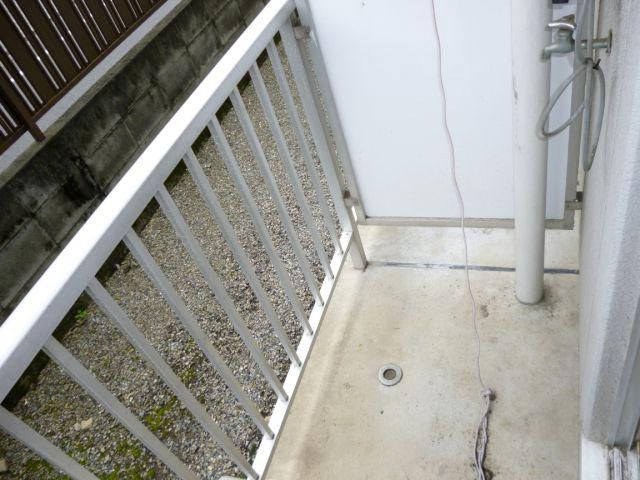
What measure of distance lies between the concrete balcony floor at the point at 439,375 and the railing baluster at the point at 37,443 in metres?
0.87

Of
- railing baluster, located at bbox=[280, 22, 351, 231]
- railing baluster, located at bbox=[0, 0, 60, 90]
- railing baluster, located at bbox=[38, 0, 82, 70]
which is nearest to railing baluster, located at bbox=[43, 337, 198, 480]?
railing baluster, located at bbox=[280, 22, 351, 231]

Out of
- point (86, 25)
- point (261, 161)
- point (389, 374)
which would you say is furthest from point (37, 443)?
point (86, 25)

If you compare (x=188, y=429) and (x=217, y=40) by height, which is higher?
(x=217, y=40)

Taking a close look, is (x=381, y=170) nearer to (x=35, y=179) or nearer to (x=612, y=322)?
(x=612, y=322)

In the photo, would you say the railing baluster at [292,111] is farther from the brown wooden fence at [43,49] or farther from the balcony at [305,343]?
the brown wooden fence at [43,49]

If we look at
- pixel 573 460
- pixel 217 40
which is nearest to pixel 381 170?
pixel 573 460

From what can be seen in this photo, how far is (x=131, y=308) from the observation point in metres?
2.31

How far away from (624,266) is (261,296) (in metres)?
0.88

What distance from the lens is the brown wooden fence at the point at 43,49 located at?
2537 millimetres

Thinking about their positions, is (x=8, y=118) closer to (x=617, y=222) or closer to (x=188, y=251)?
(x=188, y=251)

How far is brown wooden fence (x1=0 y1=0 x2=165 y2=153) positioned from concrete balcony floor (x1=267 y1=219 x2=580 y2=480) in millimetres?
1948

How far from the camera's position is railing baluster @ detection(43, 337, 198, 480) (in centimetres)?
76

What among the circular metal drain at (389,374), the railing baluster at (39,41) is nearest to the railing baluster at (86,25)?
the railing baluster at (39,41)

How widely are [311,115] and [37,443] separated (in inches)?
47.7
